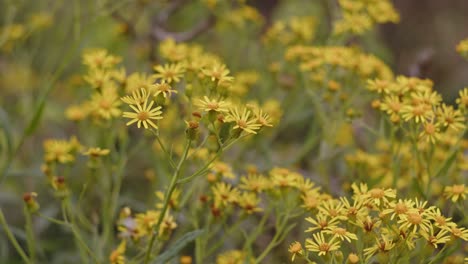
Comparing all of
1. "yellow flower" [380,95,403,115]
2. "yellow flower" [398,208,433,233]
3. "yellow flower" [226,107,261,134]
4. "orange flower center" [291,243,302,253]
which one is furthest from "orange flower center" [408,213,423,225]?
"yellow flower" [380,95,403,115]

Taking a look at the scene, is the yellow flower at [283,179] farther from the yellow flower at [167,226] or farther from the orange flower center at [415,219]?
the orange flower center at [415,219]

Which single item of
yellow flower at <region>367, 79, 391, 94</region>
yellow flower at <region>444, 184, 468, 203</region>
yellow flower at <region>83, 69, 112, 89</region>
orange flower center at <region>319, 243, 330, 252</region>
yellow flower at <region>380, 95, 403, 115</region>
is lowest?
yellow flower at <region>444, 184, 468, 203</region>

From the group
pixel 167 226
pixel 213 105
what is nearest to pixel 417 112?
pixel 213 105

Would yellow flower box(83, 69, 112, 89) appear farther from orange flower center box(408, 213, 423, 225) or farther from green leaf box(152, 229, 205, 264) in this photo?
orange flower center box(408, 213, 423, 225)

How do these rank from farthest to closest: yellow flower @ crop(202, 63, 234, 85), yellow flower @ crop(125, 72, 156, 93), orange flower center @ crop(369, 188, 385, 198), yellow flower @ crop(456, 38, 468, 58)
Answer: yellow flower @ crop(456, 38, 468, 58) < yellow flower @ crop(125, 72, 156, 93) < yellow flower @ crop(202, 63, 234, 85) < orange flower center @ crop(369, 188, 385, 198)

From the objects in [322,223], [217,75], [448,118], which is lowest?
[322,223]

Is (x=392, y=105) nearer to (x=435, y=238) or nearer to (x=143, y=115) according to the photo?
(x=435, y=238)

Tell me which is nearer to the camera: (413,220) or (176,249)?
(413,220)

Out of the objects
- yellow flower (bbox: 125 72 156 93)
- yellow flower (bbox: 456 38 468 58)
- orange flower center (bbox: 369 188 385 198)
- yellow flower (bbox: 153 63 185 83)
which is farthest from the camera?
yellow flower (bbox: 456 38 468 58)

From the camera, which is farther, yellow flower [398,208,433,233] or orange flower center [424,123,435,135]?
orange flower center [424,123,435,135]
